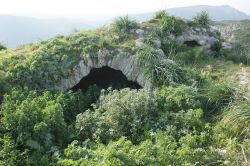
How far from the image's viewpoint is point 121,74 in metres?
11.7

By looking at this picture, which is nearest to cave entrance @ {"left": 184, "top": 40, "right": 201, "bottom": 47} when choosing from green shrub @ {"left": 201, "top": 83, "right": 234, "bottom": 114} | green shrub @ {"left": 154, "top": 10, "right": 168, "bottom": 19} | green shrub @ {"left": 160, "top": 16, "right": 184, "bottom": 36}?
green shrub @ {"left": 160, "top": 16, "right": 184, "bottom": 36}

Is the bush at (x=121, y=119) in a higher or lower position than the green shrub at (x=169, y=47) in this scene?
lower

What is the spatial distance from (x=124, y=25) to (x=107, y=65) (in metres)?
1.96

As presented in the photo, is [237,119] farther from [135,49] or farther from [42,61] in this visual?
[42,61]

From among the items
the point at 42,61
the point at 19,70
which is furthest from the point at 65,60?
the point at 19,70

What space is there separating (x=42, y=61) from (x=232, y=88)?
4751 mm

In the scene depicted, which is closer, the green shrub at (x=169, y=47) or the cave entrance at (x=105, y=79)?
the cave entrance at (x=105, y=79)

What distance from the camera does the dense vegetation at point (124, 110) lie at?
709cm

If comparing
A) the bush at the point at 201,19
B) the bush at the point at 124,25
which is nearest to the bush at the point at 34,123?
the bush at the point at 124,25

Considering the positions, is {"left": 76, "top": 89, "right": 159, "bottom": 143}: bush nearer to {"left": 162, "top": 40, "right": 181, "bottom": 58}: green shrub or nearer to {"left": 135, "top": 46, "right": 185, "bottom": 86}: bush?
{"left": 135, "top": 46, "right": 185, "bottom": 86}: bush

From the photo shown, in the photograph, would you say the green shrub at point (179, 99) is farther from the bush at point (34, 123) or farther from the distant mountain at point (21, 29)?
the distant mountain at point (21, 29)

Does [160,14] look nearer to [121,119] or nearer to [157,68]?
[157,68]

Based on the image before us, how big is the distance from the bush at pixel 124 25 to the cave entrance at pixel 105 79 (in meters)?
1.44

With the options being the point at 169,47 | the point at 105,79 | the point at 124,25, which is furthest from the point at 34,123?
the point at 169,47
